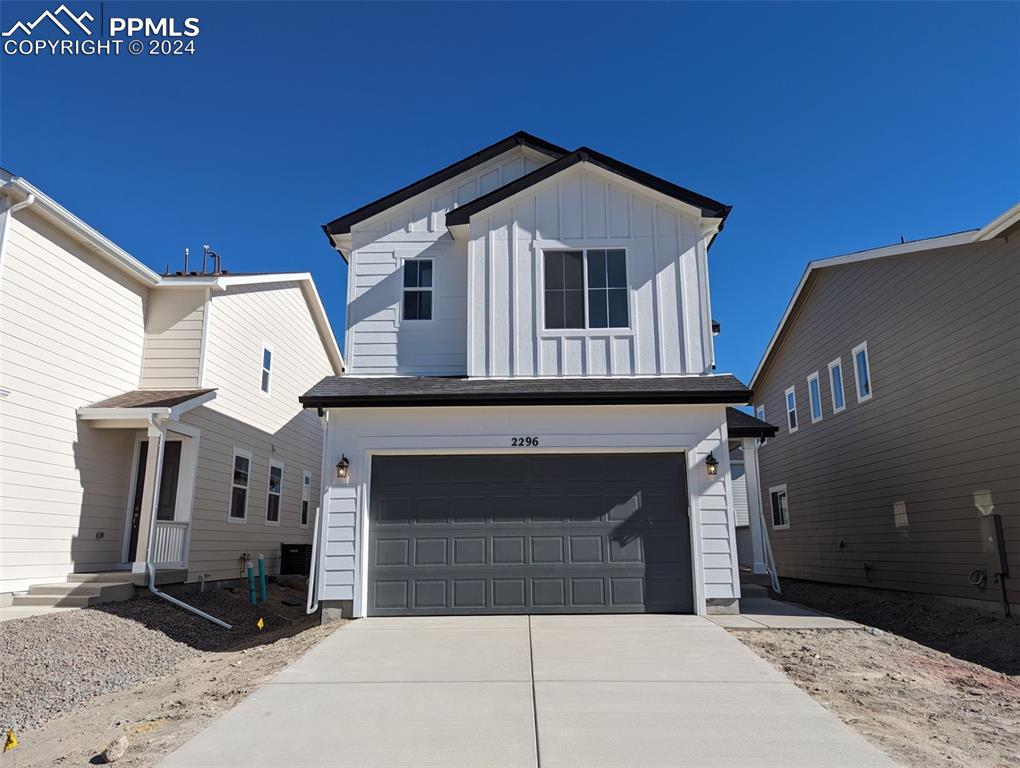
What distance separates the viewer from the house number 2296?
10398 mm

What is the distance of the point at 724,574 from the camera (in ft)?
32.9

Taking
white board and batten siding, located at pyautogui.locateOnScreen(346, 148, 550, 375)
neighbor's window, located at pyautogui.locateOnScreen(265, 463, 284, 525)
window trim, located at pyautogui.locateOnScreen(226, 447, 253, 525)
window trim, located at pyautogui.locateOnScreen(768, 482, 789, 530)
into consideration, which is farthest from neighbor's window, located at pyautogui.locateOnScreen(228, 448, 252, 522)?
window trim, located at pyautogui.locateOnScreen(768, 482, 789, 530)

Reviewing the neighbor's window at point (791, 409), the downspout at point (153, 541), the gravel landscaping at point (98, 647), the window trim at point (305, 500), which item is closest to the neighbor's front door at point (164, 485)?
the downspout at point (153, 541)

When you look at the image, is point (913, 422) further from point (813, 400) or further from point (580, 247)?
point (580, 247)

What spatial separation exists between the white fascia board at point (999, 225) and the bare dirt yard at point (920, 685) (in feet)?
19.3

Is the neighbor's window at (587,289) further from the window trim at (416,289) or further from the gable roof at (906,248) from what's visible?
the gable roof at (906,248)

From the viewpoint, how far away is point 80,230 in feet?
39.9

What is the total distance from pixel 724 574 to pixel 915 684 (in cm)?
315

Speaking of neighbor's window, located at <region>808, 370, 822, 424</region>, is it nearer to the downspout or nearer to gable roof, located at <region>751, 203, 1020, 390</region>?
gable roof, located at <region>751, 203, 1020, 390</region>

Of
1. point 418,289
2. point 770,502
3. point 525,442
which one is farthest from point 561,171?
point 770,502

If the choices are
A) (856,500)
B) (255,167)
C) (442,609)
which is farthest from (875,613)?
(255,167)

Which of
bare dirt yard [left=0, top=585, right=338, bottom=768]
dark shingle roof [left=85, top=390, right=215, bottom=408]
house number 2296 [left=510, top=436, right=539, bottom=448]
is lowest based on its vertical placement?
bare dirt yard [left=0, top=585, right=338, bottom=768]

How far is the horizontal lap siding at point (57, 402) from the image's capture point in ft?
35.5

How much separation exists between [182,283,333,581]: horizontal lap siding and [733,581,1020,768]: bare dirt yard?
1023 cm
